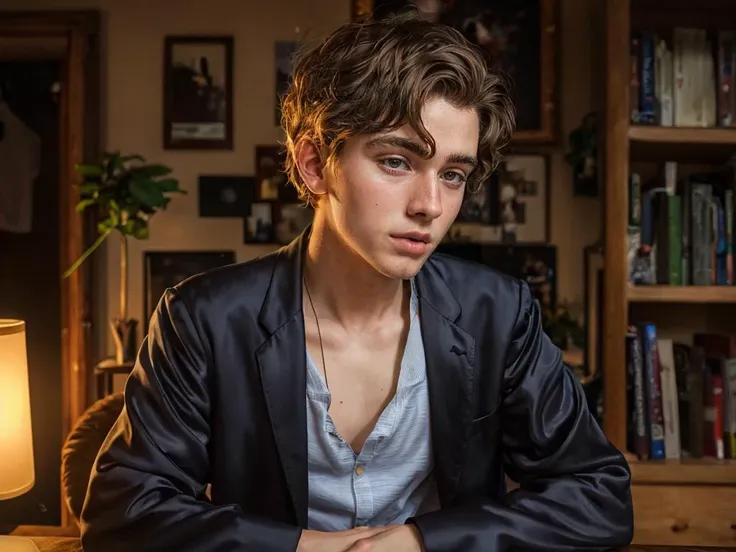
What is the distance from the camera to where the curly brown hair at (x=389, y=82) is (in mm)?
1095

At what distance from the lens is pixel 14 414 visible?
5.60 ft

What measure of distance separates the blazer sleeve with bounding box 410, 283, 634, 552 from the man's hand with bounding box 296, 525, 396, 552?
0.07m

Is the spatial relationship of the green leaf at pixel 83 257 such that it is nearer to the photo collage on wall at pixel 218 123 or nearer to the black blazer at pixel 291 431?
the photo collage on wall at pixel 218 123

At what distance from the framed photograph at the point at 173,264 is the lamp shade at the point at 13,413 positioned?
3.74 feet

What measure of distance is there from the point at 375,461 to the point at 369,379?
13 cm

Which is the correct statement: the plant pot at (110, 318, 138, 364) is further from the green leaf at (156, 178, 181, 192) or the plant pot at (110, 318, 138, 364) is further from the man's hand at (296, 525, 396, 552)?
the man's hand at (296, 525, 396, 552)

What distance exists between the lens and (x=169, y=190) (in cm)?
257

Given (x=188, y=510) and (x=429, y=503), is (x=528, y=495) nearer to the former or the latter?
(x=429, y=503)

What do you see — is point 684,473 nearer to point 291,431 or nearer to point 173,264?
point 291,431

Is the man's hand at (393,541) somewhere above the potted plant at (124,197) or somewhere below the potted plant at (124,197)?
below

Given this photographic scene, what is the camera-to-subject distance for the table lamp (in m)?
1.67

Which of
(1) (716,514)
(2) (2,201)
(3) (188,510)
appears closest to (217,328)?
(3) (188,510)

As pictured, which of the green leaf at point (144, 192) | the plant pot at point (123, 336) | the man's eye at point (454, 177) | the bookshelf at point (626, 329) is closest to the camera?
the man's eye at point (454, 177)

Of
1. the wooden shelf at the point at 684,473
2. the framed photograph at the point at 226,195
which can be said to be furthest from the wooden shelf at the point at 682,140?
the framed photograph at the point at 226,195
